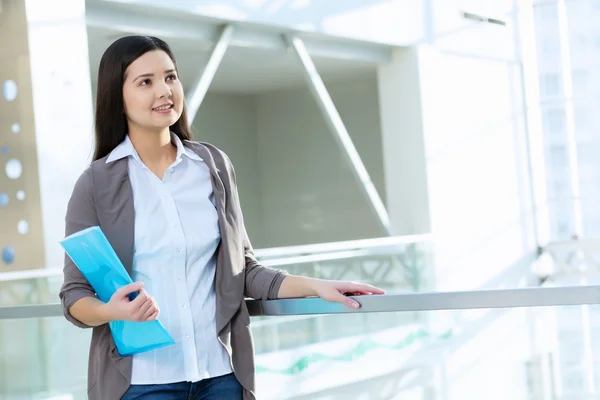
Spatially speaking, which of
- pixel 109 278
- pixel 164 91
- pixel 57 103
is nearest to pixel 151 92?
pixel 164 91

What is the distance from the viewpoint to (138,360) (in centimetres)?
220

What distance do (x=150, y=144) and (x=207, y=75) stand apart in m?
7.72

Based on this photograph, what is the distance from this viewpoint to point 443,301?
2.44m

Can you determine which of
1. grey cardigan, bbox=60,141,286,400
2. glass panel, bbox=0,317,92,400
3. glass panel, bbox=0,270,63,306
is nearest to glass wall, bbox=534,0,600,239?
glass panel, bbox=0,270,63,306

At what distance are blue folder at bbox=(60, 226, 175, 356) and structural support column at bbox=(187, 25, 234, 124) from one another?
24.0 ft

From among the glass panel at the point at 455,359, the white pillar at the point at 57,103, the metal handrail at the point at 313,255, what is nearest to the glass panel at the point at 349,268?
the metal handrail at the point at 313,255

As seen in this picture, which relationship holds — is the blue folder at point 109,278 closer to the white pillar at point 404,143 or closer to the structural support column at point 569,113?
the white pillar at point 404,143

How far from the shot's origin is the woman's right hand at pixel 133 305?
6.72 feet

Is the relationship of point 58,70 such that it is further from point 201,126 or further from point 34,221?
point 201,126

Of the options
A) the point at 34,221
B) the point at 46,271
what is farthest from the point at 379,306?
the point at 34,221

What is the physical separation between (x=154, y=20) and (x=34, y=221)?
285cm

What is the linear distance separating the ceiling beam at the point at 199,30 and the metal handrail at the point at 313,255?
239 centimetres

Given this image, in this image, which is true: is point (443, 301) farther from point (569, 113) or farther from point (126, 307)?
point (569, 113)

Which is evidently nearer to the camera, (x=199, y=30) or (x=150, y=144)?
(x=150, y=144)
